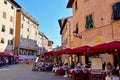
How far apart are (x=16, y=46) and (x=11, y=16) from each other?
1053cm

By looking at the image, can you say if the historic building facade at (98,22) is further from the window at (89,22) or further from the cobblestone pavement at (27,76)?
the cobblestone pavement at (27,76)

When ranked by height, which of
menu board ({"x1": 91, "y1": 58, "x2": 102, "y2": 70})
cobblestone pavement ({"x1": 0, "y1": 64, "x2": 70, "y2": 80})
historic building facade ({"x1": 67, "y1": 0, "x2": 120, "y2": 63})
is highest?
historic building facade ({"x1": 67, "y1": 0, "x2": 120, "y2": 63})

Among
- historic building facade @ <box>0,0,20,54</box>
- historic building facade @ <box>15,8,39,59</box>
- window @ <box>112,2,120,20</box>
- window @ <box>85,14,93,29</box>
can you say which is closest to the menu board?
window @ <box>112,2,120,20</box>

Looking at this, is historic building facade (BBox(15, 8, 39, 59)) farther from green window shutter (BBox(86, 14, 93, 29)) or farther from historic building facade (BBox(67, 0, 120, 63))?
green window shutter (BBox(86, 14, 93, 29))

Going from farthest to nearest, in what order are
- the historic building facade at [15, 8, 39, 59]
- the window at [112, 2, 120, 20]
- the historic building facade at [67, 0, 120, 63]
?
the historic building facade at [15, 8, 39, 59] < the historic building facade at [67, 0, 120, 63] < the window at [112, 2, 120, 20]

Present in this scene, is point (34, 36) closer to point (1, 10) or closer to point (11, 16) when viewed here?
point (11, 16)

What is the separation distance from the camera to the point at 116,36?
17094 millimetres

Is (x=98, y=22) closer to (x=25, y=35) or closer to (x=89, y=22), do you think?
(x=89, y=22)

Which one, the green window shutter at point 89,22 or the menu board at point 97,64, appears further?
the green window shutter at point 89,22

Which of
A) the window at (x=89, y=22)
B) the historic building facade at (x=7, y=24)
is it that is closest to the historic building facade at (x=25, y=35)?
the historic building facade at (x=7, y=24)

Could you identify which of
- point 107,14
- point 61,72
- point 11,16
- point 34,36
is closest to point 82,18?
point 107,14

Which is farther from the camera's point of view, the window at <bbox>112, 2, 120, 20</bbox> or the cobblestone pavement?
the cobblestone pavement

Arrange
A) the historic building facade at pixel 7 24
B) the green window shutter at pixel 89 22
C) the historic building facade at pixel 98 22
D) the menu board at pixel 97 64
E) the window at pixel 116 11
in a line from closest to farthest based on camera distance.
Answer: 1. the menu board at pixel 97 64
2. the window at pixel 116 11
3. the historic building facade at pixel 98 22
4. the green window shutter at pixel 89 22
5. the historic building facade at pixel 7 24

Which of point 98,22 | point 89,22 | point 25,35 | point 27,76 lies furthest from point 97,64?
point 25,35
